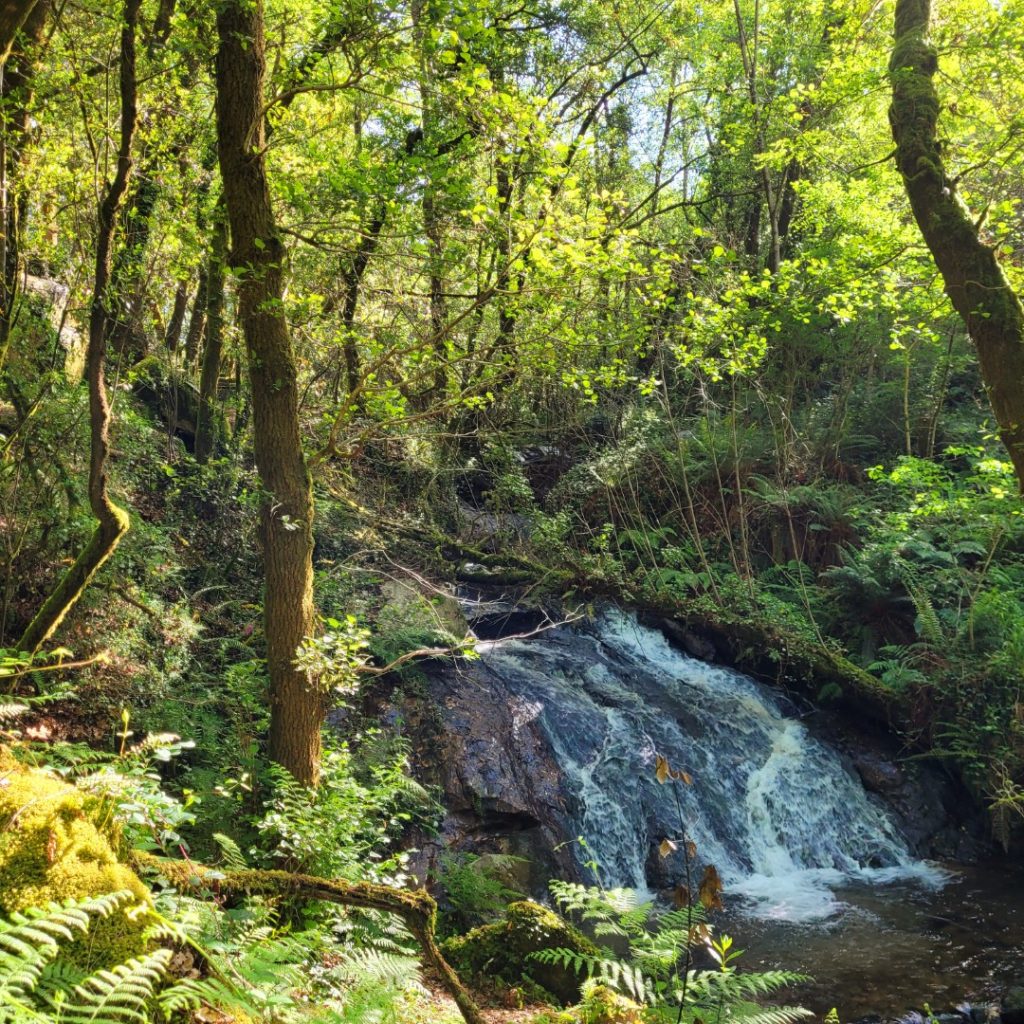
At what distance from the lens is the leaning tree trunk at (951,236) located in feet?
18.2

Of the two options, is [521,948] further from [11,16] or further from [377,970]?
[11,16]

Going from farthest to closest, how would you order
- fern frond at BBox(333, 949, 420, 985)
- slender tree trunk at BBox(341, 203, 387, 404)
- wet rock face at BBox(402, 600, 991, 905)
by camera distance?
wet rock face at BBox(402, 600, 991, 905) → slender tree trunk at BBox(341, 203, 387, 404) → fern frond at BBox(333, 949, 420, 985)

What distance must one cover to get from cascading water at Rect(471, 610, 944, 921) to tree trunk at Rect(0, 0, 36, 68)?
259 inches

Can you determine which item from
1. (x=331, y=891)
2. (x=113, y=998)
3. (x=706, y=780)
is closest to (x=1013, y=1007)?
(x=706, y=780)

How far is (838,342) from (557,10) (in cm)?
861

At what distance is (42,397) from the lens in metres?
6.12

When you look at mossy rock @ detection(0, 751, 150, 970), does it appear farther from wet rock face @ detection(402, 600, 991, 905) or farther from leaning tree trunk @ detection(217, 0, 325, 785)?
wet rock face @ detection(402, 600, 991, 905)

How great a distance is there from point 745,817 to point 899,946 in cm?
238

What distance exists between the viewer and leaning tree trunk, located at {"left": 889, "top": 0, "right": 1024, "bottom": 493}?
5535mm

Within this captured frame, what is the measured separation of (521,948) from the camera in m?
5.46

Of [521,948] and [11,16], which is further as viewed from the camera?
[521,948]

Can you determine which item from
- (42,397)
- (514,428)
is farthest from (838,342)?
(42,397)

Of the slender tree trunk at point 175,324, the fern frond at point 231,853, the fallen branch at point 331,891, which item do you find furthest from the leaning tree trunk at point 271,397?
the slender tree trunk at point 175,324

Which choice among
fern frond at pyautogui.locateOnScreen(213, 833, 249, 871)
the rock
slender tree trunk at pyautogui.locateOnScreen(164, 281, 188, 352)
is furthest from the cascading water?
slender tree trunk at pyautogui.locateOnScreen(164, 281, 188, 352)
